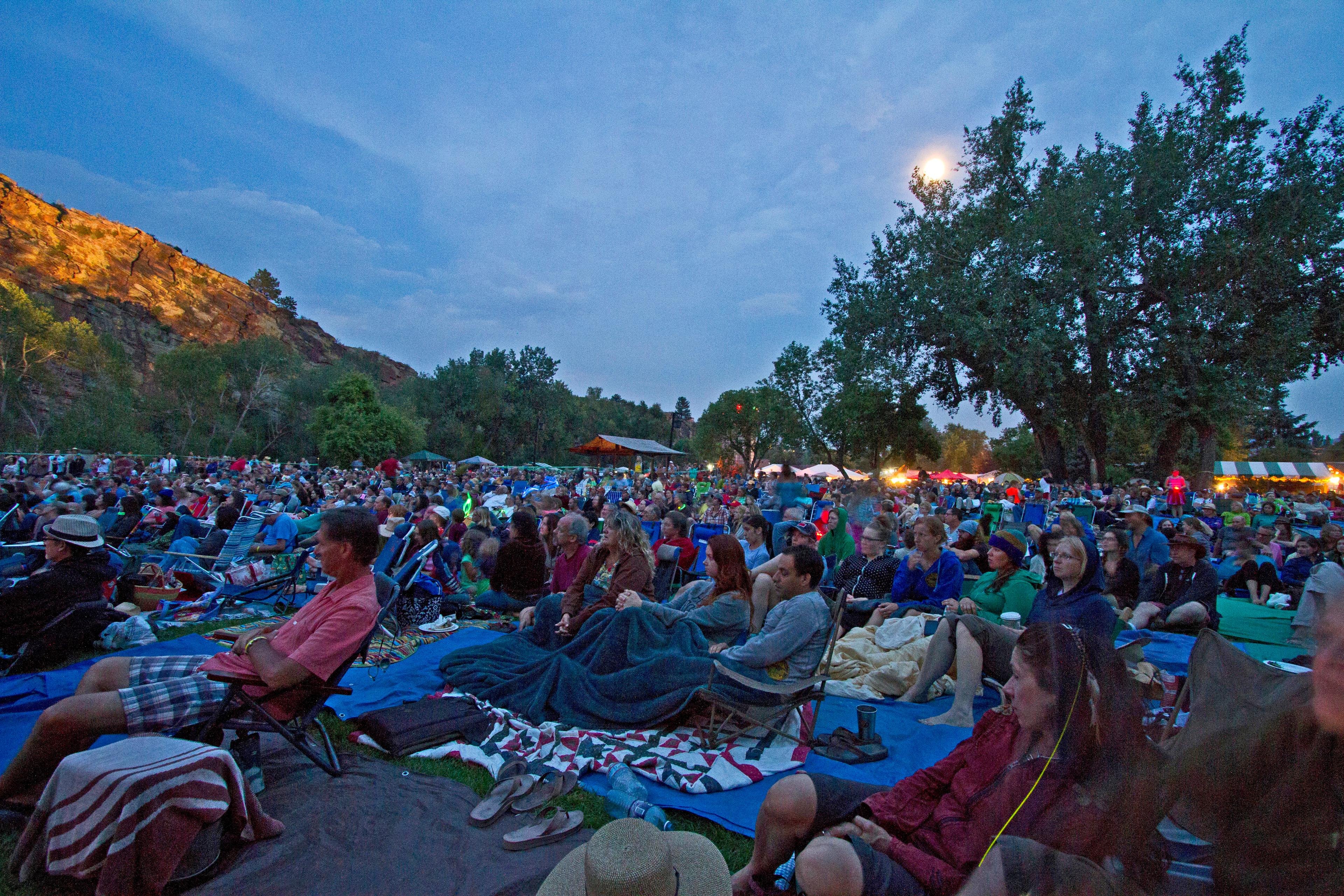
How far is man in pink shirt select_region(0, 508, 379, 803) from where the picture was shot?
2543 millimetres

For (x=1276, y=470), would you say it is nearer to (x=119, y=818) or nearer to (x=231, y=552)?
(x=231, y=552)

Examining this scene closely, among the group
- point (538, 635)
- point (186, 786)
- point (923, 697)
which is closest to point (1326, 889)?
point (186, 786)

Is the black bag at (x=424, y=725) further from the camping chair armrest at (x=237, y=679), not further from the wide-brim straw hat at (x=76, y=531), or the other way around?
the wide-brim straw hat at (x=76, y=531)

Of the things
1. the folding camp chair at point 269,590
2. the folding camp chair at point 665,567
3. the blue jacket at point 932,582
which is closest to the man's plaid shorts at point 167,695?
the folding camp chair at point 269,590

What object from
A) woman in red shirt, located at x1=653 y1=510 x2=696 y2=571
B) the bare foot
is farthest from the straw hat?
woman in red shirt, located at x1=653 y1=510 x2=696 y2=571

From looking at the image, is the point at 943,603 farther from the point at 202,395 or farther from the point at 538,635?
the point at 202,395

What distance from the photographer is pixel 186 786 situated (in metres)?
2.27

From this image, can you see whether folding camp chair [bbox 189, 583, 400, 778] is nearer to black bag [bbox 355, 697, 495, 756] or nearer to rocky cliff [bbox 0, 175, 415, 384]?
black bag [bbox 355, 697, 495, 756]

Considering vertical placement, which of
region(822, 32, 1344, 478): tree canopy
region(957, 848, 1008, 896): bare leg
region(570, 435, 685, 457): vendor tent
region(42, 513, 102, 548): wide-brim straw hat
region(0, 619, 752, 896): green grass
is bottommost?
region(0, 619, 752, 896): green grass

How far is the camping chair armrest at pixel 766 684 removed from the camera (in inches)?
141

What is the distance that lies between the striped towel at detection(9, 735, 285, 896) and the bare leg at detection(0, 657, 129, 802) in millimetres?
296

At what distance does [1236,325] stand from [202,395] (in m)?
57.0

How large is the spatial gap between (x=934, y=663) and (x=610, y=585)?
2463mm

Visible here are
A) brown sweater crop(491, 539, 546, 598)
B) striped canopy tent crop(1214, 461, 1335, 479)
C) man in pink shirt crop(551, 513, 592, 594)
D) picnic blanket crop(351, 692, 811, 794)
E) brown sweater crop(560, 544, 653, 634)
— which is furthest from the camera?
striped canopy tent crop(1214, 461, 1335, 479)
